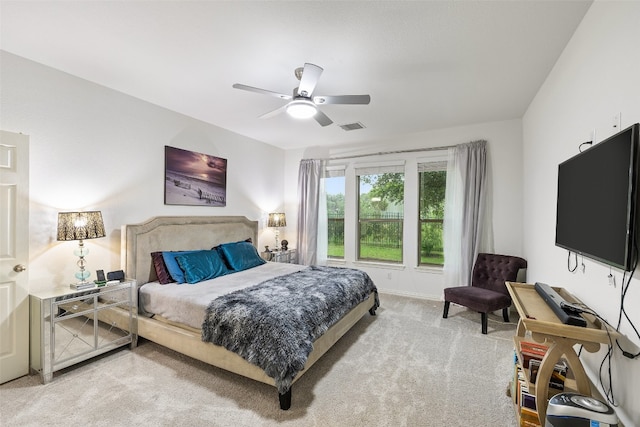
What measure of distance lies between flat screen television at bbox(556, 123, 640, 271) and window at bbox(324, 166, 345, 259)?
Answer: 3.84m

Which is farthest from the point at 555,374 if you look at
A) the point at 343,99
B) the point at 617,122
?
the point at 343,99

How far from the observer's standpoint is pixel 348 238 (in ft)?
17.7

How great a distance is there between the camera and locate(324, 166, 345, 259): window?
18.2 feet

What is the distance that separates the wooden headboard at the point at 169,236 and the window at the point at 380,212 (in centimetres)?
223

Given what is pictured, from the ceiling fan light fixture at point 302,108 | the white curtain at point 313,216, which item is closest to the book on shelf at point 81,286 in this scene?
the ceiling fan light fixture at point 302,108

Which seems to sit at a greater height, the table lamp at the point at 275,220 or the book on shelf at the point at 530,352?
the table lamp at the point at 275,220

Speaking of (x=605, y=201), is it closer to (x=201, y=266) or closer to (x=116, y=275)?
(x=201, y=266)

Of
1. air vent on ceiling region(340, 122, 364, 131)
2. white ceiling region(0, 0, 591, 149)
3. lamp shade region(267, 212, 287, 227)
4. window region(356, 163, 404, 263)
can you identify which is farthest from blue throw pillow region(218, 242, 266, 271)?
air vent on ceiling region(340, 122, 364, 131)

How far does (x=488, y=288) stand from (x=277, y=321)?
124 inches

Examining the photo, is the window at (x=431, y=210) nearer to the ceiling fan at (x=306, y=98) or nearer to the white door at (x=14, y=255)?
the ceiling fan at (x=306, y=98)

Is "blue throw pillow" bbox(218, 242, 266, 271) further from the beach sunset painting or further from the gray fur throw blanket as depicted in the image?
the gray fur throw blanket

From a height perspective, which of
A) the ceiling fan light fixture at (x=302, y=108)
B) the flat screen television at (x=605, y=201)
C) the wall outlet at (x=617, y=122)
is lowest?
the flat screen television at (x=605, y=201)

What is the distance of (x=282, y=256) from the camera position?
17.4 feet

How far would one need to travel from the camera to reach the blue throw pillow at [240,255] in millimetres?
3920
